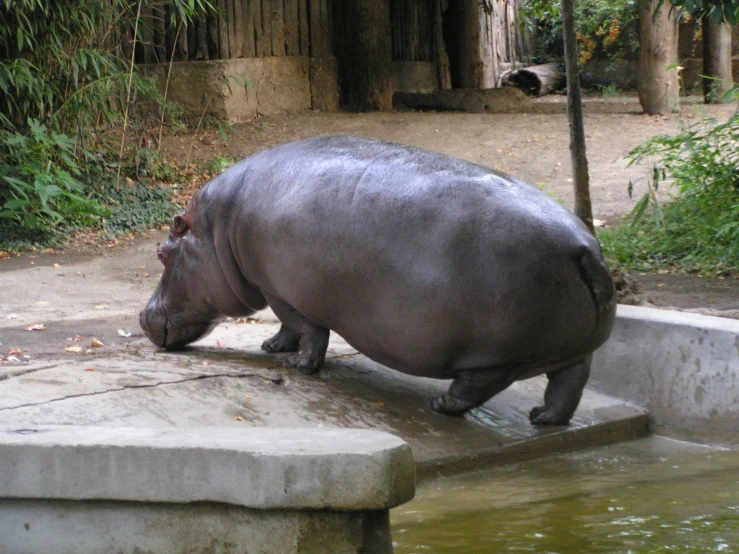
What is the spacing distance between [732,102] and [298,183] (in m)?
10.4

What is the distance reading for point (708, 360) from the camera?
408 cm

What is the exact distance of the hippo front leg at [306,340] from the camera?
3.96m

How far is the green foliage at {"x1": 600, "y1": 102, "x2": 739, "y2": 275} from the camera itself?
6312mm

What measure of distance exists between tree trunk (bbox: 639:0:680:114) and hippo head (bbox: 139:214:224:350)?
28.2ft

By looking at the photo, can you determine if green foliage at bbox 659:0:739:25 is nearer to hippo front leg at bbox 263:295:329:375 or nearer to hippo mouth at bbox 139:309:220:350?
hippo front leg at bbox 263:295:329:375

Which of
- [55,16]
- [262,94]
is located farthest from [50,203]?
[262,94]

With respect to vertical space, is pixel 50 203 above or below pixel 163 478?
above

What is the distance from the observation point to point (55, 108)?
27.1ft

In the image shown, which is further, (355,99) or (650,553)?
(355,99)

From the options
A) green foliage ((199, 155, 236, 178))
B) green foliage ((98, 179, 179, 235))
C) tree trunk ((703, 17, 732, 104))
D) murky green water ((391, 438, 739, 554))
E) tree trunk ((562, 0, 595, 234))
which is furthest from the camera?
tree trunk ((703, 17, 732, 104))

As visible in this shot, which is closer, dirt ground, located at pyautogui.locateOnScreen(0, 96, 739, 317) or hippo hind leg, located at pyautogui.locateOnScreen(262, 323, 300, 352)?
hippo hind leg, located at pyautogui.locateOnScreen(262, 323, 300, 352)

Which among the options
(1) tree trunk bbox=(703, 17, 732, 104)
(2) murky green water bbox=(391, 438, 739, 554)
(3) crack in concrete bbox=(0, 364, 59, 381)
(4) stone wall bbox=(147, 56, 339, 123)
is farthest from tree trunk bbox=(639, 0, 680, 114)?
(3) crack in concrete bbox=(0, 364, 59, 381)

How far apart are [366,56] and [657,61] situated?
3.59 metres

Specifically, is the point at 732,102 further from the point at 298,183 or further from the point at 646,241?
the point at 298,183
